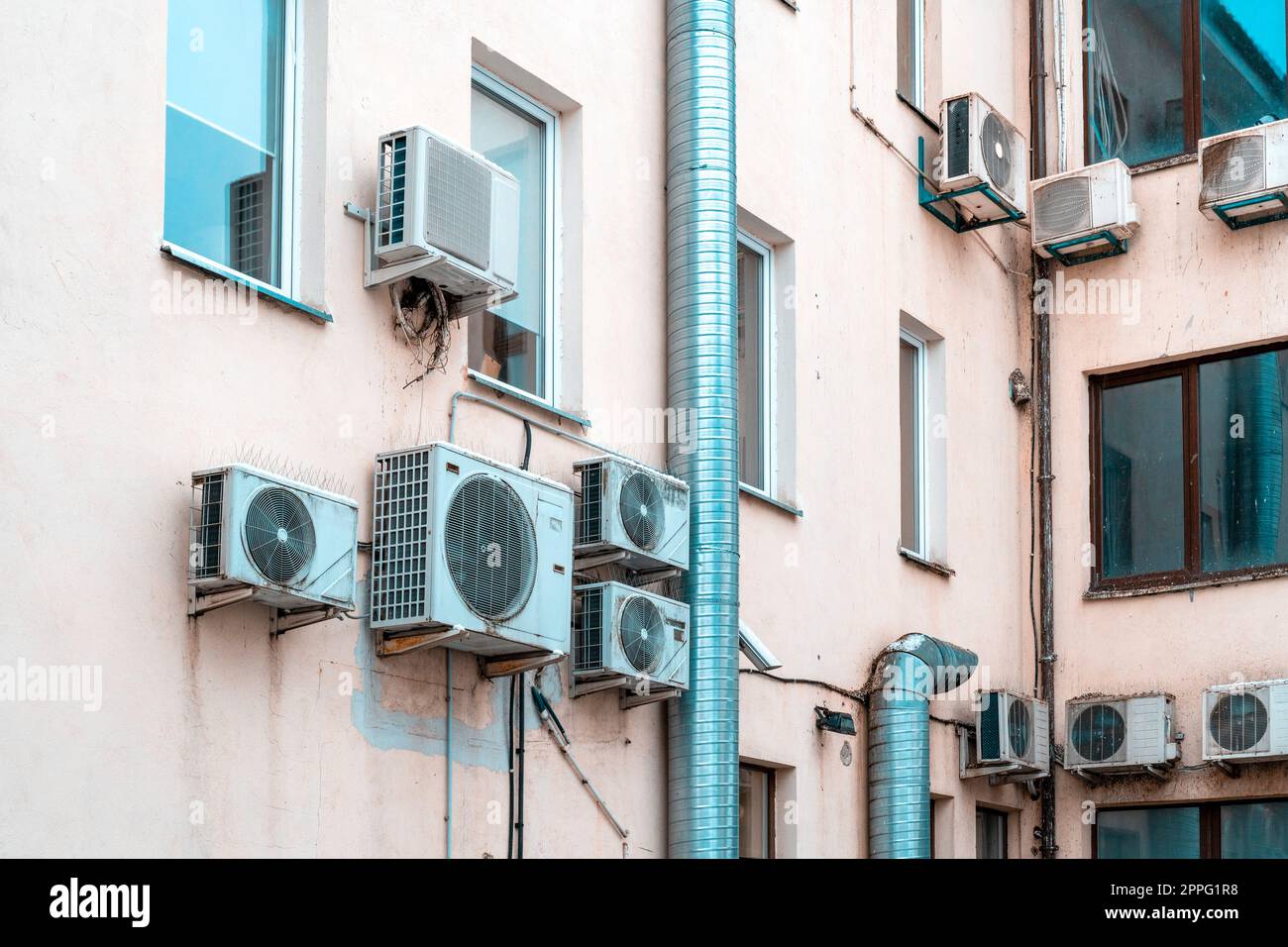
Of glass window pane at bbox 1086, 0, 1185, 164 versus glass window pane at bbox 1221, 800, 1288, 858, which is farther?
glass window pane at bbox 1086, 0, 1185, 164

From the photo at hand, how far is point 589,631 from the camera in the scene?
847 centimetres

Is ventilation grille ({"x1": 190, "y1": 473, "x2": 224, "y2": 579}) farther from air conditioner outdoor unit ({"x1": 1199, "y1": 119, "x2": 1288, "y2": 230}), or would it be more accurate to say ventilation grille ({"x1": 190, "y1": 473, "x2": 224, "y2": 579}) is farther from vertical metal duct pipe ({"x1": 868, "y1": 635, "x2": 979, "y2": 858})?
air conditioner outdoor unit ({"x1": 1199, "y1": 119, "x2": 1288, "y2": 230})

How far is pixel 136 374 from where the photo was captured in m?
6.68

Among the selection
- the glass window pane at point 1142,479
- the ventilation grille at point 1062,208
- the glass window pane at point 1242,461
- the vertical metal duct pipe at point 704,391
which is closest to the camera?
the vertical metal duct pipe at point 704,391

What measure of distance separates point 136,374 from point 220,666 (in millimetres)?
1078

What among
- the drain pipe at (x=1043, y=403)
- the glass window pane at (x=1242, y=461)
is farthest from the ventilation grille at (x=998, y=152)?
the glass window pane at (x=1242, y=461)

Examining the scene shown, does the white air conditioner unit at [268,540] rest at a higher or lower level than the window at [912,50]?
lower

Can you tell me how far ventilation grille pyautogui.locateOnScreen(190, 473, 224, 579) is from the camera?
664 cm

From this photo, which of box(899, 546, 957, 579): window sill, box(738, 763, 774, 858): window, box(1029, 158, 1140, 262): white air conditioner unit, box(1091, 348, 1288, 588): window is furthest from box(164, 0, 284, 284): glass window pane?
box(1091, 348, 1288, 588): window

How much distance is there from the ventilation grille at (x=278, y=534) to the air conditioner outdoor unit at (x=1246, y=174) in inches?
311

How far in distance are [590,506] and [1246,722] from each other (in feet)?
17.8

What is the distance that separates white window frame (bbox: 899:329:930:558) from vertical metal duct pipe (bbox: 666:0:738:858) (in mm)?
3139

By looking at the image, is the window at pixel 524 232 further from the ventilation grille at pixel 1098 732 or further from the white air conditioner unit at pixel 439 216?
the ventilation grille at pixel 1098 732

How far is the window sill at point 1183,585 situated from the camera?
12367mm
